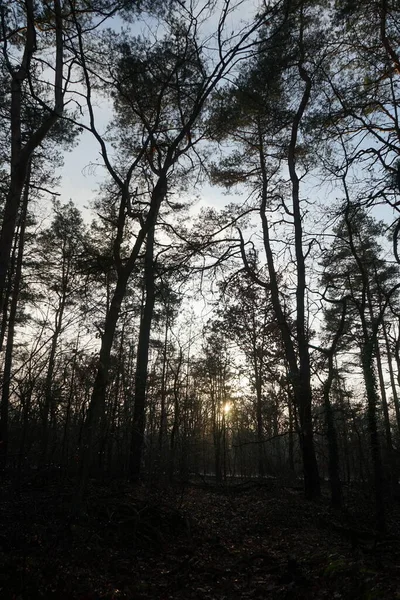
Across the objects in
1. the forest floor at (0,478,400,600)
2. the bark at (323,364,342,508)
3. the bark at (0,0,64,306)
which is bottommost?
the forest floor at (0,478,400,600)

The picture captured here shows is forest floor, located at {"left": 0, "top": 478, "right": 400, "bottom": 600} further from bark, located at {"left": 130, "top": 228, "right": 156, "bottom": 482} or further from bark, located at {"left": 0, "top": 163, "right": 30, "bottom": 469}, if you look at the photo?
bark, located at {"left": 130, "top": 228, "right": 156, "bottom": 482}

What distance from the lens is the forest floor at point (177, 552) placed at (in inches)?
166

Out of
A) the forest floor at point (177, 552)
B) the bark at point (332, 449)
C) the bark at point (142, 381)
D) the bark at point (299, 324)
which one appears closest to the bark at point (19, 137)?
the forest floor at point (177, 552)

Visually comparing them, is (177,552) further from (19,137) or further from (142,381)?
(19,137)

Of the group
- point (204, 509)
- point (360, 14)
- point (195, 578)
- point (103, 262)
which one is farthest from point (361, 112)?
point (204, 509)

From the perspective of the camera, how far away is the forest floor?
13.8 ft

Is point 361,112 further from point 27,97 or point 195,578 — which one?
point 195,578

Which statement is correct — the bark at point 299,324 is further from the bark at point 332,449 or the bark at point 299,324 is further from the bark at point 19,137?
the bark at point 19,137

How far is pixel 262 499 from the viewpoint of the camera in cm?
1103

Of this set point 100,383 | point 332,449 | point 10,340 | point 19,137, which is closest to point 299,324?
point 332,449

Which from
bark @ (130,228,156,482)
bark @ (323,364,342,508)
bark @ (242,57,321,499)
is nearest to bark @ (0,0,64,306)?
bark @ (130,228,156,482)

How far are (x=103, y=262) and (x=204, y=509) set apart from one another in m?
6.34

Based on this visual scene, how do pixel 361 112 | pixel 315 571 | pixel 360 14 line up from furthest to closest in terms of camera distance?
pixel 361 112 → pixel 360 14 → pixel 315 571

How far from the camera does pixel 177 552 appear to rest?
5.99 meters
